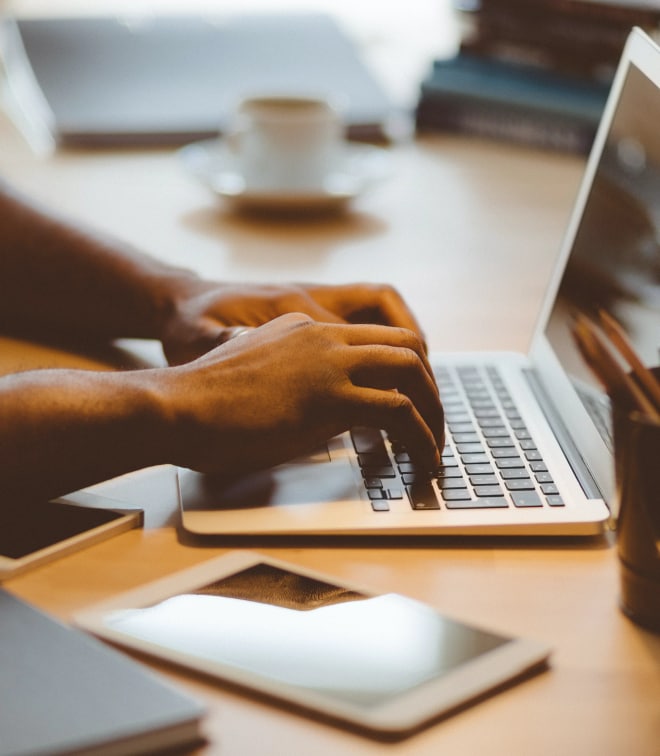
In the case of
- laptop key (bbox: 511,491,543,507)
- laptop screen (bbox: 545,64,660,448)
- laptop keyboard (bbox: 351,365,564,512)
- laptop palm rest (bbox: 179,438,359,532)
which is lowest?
laptop palm rest (bbox: 179,438,359,532)

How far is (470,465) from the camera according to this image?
809 millimetres

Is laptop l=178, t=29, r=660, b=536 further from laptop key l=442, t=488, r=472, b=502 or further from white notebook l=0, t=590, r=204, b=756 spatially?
white notebook l=0, t=590, r=204, b=756

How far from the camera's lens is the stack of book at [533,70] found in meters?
1.71

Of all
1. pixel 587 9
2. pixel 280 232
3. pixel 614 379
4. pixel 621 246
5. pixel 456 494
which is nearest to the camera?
pixel 614 379

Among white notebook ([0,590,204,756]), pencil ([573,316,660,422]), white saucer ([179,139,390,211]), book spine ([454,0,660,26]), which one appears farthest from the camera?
book spine ([454,0,660,26])

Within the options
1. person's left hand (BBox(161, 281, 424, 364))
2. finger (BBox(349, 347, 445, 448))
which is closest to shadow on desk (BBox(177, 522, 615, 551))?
finger (BBox(349, 347, 445, 448))

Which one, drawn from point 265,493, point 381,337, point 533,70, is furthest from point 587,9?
point 265,493

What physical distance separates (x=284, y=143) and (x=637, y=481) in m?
0.94

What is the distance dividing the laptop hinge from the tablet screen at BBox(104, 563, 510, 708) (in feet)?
0.64

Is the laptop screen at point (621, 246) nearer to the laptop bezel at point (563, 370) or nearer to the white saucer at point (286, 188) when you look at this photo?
the laptop bezel at point (563, 370)

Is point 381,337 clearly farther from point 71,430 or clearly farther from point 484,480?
point 71,430

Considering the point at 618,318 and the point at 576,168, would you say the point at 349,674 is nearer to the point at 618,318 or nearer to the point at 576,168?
the point at 618,318

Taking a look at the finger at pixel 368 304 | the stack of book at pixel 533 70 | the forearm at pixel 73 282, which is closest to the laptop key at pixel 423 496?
the finger at pixel 368 304

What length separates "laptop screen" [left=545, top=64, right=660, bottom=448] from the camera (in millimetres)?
811
